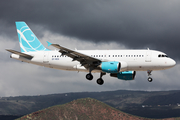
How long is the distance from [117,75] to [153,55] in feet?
35.0

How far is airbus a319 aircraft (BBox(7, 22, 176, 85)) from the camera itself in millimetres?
55938

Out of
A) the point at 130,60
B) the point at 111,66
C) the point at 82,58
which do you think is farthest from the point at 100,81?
the point at 130,60

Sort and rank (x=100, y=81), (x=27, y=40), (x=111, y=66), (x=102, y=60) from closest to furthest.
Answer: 1. (x=111, y=66)
2. (x=102, y=60)
3. (x=100, y=81)
4. (x=27, y=40)

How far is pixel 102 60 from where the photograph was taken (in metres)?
57.9

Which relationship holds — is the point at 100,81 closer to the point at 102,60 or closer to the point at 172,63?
the point at 102,60

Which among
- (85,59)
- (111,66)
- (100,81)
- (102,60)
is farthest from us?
(100,81)

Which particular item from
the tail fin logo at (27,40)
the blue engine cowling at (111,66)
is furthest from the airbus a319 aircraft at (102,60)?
the tail fin logo at (27,40)

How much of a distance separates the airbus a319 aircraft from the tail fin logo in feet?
6.05

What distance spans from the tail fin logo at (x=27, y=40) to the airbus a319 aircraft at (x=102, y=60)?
6.05 ft

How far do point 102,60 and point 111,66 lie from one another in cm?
331

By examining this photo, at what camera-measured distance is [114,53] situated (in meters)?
57.9

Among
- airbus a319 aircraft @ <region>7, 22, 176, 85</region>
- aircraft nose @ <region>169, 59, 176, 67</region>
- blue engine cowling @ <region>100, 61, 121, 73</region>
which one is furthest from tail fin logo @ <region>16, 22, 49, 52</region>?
aircraft nose @ <region>169, 59, 176, 67</region>

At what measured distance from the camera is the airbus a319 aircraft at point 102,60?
184 ft

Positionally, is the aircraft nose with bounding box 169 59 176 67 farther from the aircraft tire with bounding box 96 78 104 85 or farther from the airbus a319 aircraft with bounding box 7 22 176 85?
the aircraft tire with bounding box 96 78 104 85
